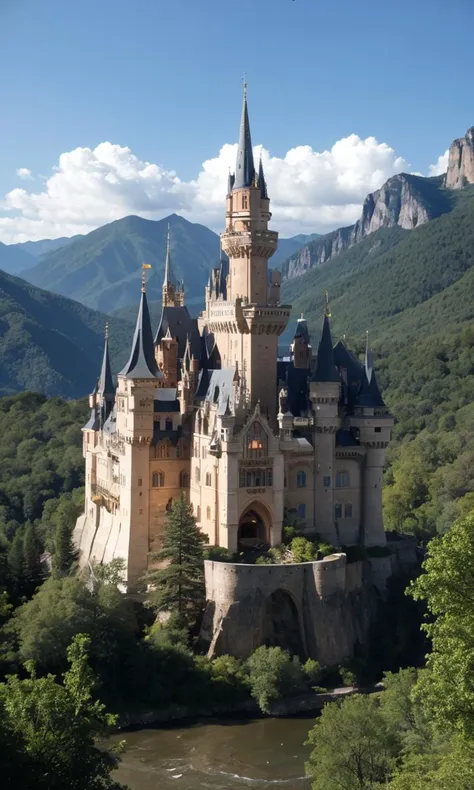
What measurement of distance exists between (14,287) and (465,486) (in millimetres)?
121425

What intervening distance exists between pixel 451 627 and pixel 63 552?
1769 inches

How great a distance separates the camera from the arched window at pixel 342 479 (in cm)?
6788

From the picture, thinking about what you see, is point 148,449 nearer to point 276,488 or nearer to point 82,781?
point 276,488

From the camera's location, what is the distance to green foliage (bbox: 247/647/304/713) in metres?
55.6

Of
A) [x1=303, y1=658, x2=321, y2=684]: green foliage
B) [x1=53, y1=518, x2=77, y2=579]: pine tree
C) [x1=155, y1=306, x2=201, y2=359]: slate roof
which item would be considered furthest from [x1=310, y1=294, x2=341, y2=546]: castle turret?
[x1=53, y1=518, x2=77, y2=579]: pine tree

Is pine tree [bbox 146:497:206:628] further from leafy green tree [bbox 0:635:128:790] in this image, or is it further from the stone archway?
leafy green tree [bbox 0:635:128:790]

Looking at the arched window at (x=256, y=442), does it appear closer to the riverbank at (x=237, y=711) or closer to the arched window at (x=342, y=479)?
the arched window at (x=342, y=479)

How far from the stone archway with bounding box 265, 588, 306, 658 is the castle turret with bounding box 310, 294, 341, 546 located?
6.95 meters

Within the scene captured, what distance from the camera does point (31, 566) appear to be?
65.7m

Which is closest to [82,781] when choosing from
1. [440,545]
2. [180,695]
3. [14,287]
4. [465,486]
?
[440,545]

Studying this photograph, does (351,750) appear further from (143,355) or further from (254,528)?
(143,355)

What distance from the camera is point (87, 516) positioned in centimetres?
7594

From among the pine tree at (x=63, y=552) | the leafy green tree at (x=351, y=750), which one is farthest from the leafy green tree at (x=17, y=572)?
the leafy green tree at (x=351, y=750)

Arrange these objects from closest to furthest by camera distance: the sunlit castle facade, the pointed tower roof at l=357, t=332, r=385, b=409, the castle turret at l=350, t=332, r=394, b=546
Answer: the sunlit castle facade, the castle turret at l=350, t=332, r=394, b=546, the pointed tower roof at l=357, t=332, r=385, b=409
